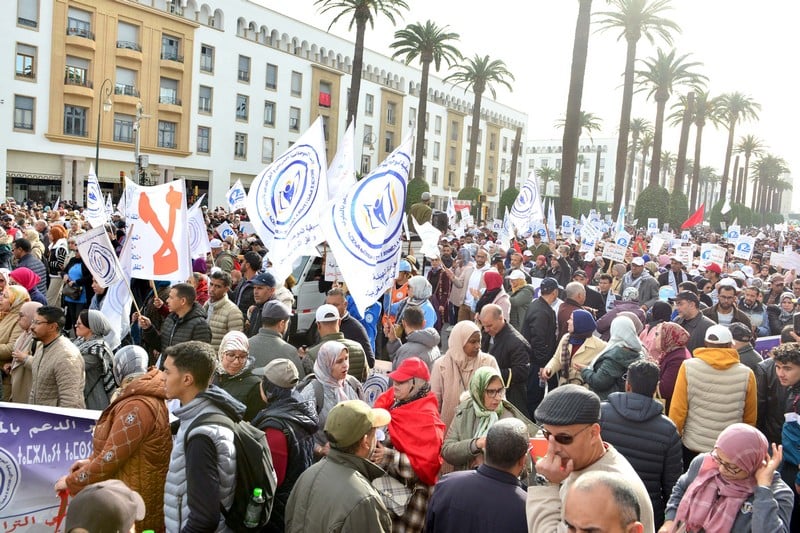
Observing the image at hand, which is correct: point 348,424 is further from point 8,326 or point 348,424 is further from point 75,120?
point 75,120

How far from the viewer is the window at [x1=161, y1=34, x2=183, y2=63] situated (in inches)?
1869

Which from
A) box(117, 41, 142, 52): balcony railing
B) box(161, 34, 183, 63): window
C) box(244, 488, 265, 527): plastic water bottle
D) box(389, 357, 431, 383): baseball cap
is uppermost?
box(161, 34, 183, 63): window

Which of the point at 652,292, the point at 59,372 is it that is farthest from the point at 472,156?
the point at 59,372

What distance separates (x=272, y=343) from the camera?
5801mm

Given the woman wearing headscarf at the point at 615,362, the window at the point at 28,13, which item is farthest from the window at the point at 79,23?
the woman wearing headscarf at the point at 615,362

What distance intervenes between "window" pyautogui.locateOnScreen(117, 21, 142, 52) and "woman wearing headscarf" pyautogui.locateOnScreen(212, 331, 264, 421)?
148 ft

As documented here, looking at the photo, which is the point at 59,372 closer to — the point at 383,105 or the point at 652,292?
the point at 652,292

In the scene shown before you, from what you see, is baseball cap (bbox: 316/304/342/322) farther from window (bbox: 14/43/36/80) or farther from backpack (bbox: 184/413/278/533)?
window (bbox: 14/43/36/80)

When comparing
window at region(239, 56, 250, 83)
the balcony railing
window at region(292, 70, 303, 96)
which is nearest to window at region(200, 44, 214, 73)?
window at region(239, 56, 250, 83)

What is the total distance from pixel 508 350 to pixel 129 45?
45.0m

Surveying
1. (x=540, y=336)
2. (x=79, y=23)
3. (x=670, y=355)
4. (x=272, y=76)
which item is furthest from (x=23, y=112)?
(x=670, y=355)

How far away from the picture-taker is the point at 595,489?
230 cm

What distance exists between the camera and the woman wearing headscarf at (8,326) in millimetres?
6195

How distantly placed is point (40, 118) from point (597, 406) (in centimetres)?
4445
